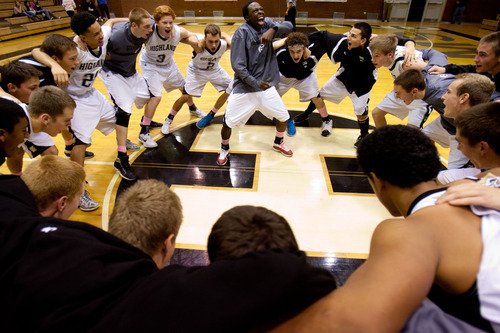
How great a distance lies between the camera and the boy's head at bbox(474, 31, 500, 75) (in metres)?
3.00

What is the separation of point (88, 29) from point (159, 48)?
3.69 feet

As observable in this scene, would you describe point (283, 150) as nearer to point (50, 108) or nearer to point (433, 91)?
point (433, 91)

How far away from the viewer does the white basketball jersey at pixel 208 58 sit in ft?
14.9

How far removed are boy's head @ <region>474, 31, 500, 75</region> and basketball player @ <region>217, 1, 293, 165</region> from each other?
7.23 ft

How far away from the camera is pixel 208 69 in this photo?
475cm

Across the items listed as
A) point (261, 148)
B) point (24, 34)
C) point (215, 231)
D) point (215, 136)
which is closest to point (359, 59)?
point (261, 148)

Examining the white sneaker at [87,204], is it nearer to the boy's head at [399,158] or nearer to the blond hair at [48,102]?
the blond hair at [48,102]

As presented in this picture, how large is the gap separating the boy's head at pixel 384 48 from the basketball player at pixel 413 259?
2498mm

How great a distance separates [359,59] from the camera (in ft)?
13.3

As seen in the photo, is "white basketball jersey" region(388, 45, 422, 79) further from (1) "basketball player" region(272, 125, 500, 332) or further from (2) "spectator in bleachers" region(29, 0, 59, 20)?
(2) "spectator in bleachers" region(29, 0, 59, 20)

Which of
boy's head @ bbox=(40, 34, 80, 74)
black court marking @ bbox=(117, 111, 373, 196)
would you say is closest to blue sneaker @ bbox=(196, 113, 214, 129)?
black court marking @ bbox=(117, 111, 373, 196)

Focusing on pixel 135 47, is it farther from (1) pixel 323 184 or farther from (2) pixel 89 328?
(2) pixel 89 328

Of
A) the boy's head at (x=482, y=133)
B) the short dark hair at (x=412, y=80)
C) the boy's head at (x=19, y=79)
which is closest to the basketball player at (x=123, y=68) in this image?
the boy's head at (x=19, y=79)

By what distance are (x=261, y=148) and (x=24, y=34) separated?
1369 centimetres
